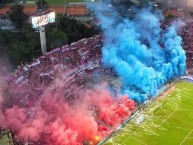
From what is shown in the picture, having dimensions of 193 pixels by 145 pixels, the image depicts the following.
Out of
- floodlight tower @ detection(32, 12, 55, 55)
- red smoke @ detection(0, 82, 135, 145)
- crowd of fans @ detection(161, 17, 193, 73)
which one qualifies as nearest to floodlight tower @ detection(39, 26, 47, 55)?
floodlight tower @ detection(32, 12, 55, 55)

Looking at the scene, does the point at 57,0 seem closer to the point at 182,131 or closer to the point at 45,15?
the point at 45,15

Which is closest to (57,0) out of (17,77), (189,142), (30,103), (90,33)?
(90,33)

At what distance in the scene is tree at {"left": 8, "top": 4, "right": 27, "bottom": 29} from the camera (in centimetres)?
5406

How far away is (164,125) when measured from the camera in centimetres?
3631

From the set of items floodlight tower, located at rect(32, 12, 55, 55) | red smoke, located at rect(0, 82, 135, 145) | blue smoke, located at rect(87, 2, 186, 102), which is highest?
floodlight tower, located at rect(32, 12, 55, 55)

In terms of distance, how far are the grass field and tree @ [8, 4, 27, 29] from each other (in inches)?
969

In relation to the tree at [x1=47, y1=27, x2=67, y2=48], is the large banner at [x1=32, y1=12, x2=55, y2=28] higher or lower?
higher

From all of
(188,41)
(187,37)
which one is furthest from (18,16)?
(188,41)

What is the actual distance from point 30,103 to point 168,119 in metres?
13.3

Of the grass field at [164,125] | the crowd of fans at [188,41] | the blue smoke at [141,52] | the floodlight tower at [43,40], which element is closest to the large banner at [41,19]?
the floodlight tower at [43,40]

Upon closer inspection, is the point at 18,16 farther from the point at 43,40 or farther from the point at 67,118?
the point at 67,118

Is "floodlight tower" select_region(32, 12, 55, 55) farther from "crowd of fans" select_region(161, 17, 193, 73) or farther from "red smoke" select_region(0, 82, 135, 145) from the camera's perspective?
"crowd of fans" select_region(161, 17, 193, 73)

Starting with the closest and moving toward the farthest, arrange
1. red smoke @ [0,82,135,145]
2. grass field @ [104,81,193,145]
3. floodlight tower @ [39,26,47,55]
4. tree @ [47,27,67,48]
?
red smoke @ [0,82,135,145], grass field @ [104,81,193,145], floodlight tower @ [39,26,47,55], tree @ [47,27,67,48]

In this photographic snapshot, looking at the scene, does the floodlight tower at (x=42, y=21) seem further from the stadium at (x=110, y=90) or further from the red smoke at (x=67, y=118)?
the red smoke at (x=67, y=118)
